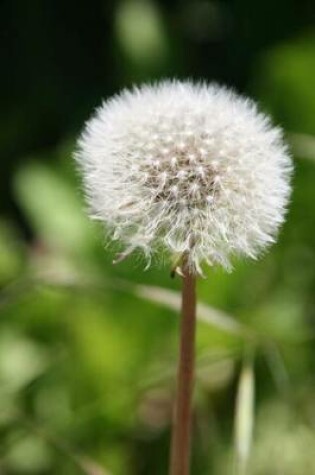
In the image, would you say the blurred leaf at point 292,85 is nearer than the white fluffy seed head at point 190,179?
No

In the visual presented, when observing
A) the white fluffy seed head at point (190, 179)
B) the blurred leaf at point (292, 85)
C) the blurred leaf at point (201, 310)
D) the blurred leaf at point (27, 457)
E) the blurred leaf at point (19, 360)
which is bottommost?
the blurred leaf at point (27, 457)

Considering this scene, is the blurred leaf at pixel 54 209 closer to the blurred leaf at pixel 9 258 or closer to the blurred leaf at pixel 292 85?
the blurred leaf at pixel 9 258

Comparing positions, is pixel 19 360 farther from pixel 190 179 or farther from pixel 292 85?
pixel 190 179

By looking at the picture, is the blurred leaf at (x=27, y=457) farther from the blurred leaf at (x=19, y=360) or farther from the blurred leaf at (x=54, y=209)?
the blurred leaf at (x=54, y=209)

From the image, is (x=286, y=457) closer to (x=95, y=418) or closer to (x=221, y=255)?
(x=95, y=418)

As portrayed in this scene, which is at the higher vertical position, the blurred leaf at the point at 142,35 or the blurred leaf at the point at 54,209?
the blurred leaf at the point at 142,35

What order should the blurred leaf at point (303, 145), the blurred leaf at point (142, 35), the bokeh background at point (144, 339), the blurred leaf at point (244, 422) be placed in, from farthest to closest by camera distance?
1. the blurred leaf at point (142, 35)
2. the blurred leaf at point (303, 145)
3. the bokeh background at point (144, 339)
4. the blurred leaf at point (244, 422)

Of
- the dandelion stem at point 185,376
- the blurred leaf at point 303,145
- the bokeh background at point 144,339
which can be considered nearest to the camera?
the dandelion stem at point 185,376

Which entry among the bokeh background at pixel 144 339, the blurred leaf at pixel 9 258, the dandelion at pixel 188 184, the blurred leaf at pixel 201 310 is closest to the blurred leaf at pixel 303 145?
the bokeh background at pixel 144 339

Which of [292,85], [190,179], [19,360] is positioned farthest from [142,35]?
[190,179]
